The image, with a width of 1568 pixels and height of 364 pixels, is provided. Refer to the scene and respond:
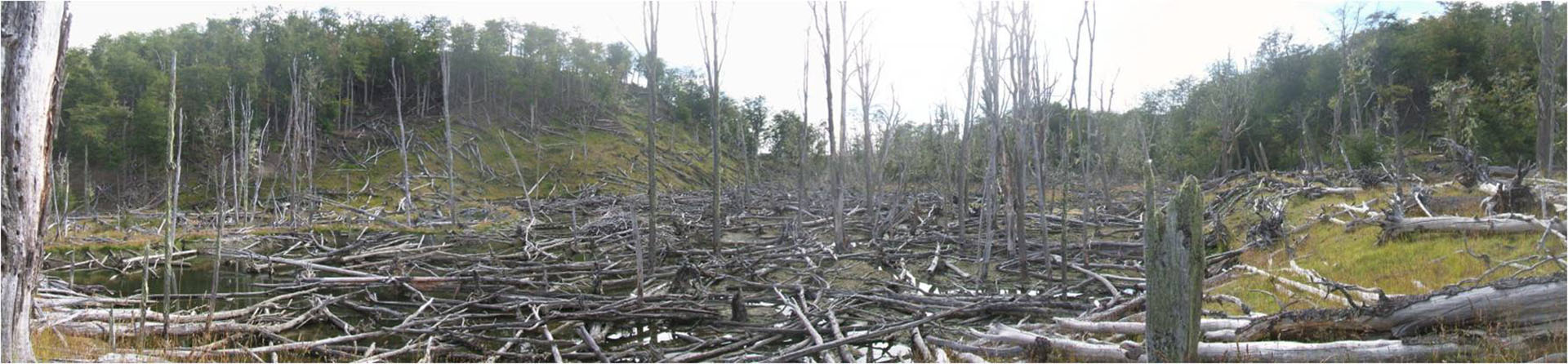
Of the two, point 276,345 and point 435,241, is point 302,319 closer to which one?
point 276,345

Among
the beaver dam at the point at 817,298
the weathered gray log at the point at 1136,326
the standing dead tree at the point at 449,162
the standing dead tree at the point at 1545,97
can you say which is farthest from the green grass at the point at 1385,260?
the standing dead tree at the point at 449,162

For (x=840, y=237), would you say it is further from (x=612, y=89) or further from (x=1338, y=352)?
(x=612, y=89)

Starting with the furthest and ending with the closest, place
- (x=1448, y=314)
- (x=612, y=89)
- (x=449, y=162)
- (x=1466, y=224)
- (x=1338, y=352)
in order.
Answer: (x=612, y=89)
(x=449, y=162)
(x=1466, y=224)
(x=1448, y=314)
(x=1338, y=352)

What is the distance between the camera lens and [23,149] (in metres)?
4.40

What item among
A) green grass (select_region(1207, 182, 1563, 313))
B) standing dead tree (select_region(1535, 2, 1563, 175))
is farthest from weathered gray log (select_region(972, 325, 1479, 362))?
standing dead tree (select_region(1535, 2, 1563, 175))

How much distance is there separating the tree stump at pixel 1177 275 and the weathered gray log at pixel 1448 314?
246 centimetres

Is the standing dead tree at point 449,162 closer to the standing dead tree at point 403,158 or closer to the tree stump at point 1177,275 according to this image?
the standing dead tree at point 403,158

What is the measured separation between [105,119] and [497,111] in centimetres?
2318

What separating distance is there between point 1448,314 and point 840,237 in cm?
1211

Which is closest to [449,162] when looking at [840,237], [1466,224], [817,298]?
[840,237]

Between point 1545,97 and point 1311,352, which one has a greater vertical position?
point 1545,97

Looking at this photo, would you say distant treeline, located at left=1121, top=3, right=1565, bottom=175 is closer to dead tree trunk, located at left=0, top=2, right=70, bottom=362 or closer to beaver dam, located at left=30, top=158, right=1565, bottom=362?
beaver dam, located at left=30, top=158, right=1565, bottom=362

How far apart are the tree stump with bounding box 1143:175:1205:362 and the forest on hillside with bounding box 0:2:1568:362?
16mm

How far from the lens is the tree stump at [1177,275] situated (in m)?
4.05
